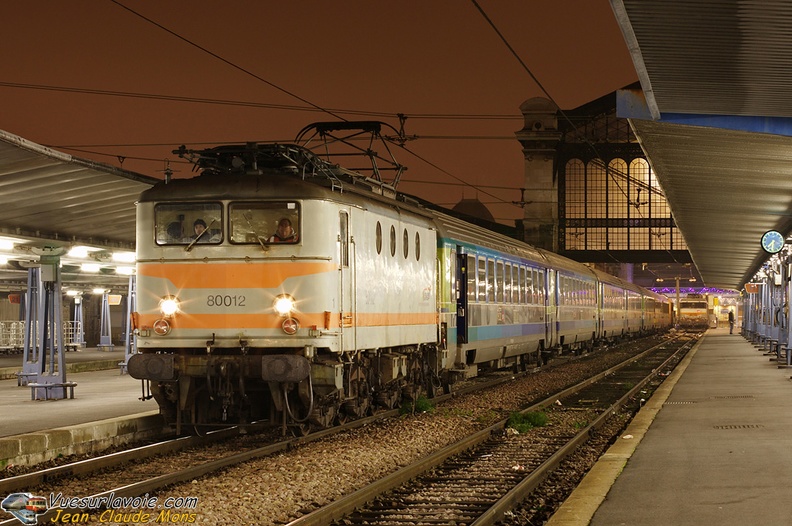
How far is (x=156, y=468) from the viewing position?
40.1 ft

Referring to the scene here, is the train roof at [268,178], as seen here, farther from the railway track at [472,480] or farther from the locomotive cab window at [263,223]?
the railway track at [472,480]

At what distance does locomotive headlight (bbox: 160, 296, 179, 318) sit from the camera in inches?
548

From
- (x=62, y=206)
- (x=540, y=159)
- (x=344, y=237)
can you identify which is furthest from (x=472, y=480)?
(x=540, y=159)

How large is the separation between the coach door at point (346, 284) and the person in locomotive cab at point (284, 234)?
0.65 metres

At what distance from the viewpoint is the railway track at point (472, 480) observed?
31.5 feet

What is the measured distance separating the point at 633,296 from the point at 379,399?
45398mm

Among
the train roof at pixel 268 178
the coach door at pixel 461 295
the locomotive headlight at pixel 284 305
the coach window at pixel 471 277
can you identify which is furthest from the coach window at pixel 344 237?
the coach window at pixel 471 277

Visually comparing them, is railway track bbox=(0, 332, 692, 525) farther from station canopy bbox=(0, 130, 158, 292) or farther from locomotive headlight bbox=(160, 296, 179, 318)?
station canopy bbox=(0, 130, 158, 292)

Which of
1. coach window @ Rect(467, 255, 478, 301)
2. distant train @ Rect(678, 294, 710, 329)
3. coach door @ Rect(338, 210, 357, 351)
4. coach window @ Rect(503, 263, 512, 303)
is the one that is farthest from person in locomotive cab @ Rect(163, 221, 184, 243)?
distant train @ Rect(678, 294, 710, 329)

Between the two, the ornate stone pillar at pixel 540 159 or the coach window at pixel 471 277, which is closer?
the coach window at pixel 471 277

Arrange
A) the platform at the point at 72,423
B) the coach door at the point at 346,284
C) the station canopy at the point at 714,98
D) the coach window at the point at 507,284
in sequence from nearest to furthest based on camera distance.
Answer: the station canopy at the point at 714,98
the platform at the point at 72,423
the coach door at the point at 346,284
the coach window at the point at 507,284

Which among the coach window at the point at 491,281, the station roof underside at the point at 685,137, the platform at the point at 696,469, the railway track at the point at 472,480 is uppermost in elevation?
the station roof underside at the point at 685,137

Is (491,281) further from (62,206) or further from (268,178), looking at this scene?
(268,178)

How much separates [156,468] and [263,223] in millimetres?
3393
